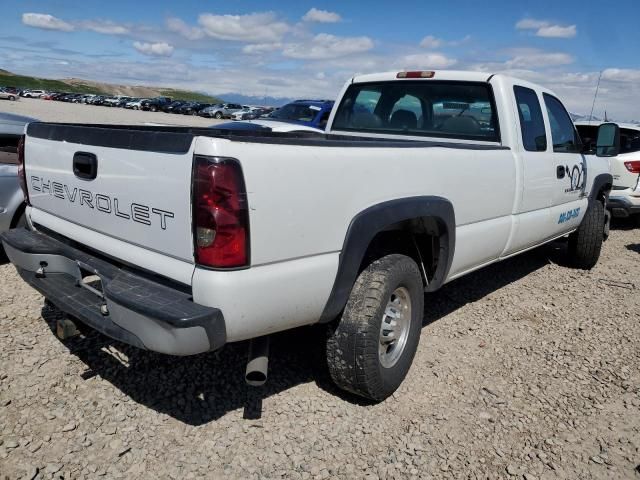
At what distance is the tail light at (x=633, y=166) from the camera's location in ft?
26.3

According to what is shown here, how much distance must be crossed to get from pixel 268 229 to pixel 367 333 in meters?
0.91

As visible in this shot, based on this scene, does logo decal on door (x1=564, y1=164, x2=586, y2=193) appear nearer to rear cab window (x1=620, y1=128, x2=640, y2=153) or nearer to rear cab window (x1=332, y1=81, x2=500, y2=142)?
rear cab window (x1=332, y1=81, x2=500, y2=142)

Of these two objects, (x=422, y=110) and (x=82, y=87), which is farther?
(x=82, y=87)

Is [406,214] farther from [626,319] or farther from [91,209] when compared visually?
[626,319]

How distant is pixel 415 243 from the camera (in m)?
3.40

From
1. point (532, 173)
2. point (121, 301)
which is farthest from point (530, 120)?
point (121, 301)

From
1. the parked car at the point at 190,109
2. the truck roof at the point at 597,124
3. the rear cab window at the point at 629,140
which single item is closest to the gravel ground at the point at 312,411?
the rear cab window at the point at 629,140

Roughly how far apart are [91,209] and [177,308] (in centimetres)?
94

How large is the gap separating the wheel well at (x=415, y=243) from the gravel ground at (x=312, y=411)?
0.68 m

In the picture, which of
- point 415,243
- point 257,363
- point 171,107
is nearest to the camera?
point 257,363

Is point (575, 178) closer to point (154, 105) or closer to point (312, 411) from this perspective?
point (312, 411)

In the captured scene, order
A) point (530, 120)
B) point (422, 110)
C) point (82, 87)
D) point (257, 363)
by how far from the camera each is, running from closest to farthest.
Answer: point (257, 363)
point (530, 120)
point (422, 110)
point (82, 87)

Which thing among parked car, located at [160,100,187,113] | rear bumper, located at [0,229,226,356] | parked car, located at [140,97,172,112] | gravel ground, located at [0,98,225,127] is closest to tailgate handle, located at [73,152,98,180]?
rear bumper, located at [0,229,226,356]

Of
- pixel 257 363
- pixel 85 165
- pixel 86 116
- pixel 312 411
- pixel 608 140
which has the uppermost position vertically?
pixel 608 140
